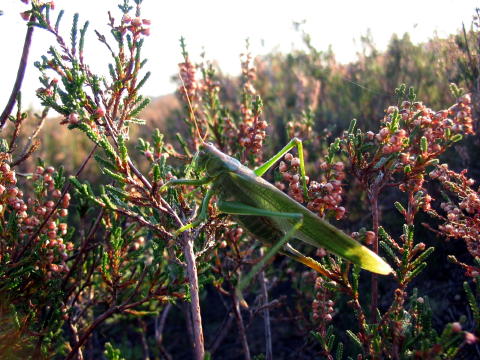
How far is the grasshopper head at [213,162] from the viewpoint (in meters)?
1.92

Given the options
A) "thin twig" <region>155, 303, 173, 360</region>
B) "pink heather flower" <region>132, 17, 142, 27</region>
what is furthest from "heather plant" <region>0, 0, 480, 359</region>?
Result: "thin twig" <region>155, 303, 173, 360</region>

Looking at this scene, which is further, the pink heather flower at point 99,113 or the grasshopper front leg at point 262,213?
the grasshopper front leg at point 262,213

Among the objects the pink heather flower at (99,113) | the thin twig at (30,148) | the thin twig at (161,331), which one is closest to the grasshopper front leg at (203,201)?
the pink heather flower at (99,113)

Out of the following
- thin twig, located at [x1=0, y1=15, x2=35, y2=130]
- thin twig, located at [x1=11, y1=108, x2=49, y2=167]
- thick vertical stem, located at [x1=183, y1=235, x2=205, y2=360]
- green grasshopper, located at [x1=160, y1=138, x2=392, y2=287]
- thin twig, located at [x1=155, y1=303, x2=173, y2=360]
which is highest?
thin twig, located at [x1=0, y1=15, x2=35, y2=130]

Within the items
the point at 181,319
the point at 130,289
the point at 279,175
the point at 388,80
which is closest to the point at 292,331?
the point at 181,319

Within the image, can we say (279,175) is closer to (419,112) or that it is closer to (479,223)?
(419,112)

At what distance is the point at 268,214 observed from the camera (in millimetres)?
1779

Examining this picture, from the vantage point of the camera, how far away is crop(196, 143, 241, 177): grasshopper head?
Result: 6.29 ft

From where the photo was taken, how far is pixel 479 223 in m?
1.67

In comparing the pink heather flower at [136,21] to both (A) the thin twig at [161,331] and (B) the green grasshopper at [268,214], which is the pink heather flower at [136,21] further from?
(A) the thin twig at [161,331]

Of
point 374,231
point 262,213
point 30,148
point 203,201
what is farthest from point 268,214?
point 30,148

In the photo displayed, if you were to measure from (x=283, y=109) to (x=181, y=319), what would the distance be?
3522mm

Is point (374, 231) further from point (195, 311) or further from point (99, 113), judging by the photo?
point (99, 113)

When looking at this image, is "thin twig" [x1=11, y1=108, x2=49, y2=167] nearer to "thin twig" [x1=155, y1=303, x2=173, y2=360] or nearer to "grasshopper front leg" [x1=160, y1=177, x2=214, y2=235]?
"grasshopper front leg" [x1=160, y1=177, x2=214, y2=235]
